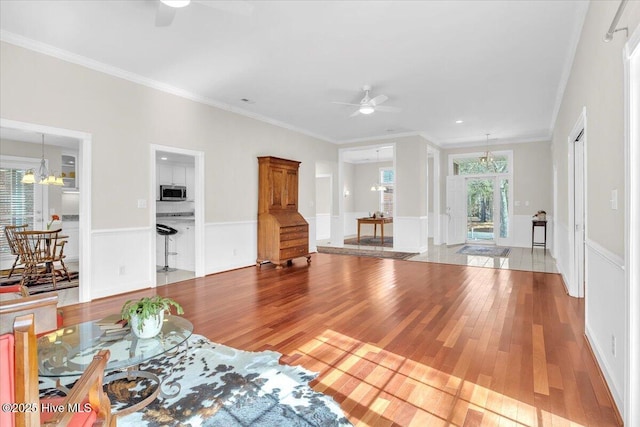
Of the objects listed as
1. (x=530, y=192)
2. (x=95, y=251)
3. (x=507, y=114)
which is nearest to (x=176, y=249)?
(x=95, y=251)

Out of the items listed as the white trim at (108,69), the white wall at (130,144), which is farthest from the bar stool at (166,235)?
the white trim at (108,69)

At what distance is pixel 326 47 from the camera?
3855 millimetres

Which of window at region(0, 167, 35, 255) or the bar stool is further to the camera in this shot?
window at region(0, 167, 35, 255)

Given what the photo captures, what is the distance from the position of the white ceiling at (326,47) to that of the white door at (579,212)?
1164 millimetres

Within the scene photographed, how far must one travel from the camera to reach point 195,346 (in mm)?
2822

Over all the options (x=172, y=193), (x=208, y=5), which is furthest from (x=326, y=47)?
(x=172, y=193)

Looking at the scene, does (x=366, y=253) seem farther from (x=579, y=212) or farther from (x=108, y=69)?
(x=108, y=69)

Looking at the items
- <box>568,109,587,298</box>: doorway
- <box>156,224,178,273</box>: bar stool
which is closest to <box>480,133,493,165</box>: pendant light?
<box>568,109,587,298</box>: doorway

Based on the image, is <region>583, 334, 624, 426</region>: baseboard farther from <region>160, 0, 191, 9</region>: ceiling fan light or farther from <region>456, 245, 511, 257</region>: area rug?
<region>456, 245, 511, 257</region>: area rug

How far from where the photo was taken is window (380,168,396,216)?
12.3 metres

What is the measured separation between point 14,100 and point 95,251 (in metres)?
1.89

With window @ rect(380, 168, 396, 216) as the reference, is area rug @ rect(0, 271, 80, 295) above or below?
below

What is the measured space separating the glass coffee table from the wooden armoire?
3968 millimetres

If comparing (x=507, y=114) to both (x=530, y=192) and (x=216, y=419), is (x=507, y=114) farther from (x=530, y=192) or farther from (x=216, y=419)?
(x=216, y=419)
